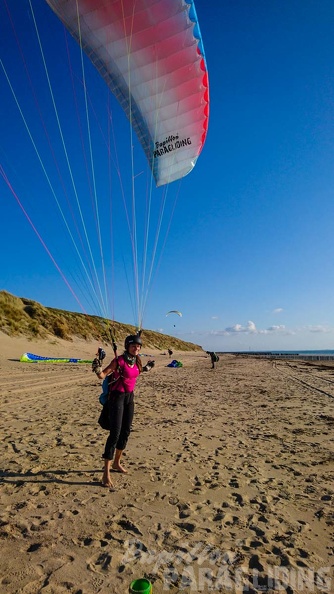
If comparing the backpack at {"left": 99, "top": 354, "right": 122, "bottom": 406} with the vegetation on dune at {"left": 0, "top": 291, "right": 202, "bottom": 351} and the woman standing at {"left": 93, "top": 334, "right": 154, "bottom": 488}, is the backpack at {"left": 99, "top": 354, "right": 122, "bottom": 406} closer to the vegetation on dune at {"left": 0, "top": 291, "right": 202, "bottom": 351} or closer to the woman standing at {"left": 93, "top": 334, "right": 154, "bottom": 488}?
the woman standing at {"left": 93, "top": 334, "right": 154, "bottom": 488}

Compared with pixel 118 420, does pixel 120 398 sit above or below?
above

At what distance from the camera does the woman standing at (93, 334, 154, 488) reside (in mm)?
4641

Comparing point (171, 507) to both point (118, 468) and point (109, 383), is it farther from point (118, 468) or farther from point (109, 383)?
point (109, 383)

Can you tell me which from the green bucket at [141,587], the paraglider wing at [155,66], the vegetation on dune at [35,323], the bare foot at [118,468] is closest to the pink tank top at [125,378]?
the bare foot at [118,468]

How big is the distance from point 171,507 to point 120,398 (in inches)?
60.5

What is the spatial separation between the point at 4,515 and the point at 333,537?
3440 mm

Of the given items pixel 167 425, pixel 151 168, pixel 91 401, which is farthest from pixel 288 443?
pixel 151 168

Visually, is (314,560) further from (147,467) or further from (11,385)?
(11,385)

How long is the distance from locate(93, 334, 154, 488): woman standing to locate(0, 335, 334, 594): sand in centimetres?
45

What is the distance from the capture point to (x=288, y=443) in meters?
6.34

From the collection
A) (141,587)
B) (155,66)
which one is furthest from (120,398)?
(155,66)

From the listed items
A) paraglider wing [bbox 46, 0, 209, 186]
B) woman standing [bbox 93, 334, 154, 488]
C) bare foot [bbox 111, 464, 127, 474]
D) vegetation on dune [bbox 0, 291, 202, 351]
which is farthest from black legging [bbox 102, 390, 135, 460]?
vegetation on dune [bbox 0, 291, 202, 351]

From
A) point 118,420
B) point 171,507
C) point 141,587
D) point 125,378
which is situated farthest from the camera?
point 125,378

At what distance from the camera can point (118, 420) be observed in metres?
4.66
